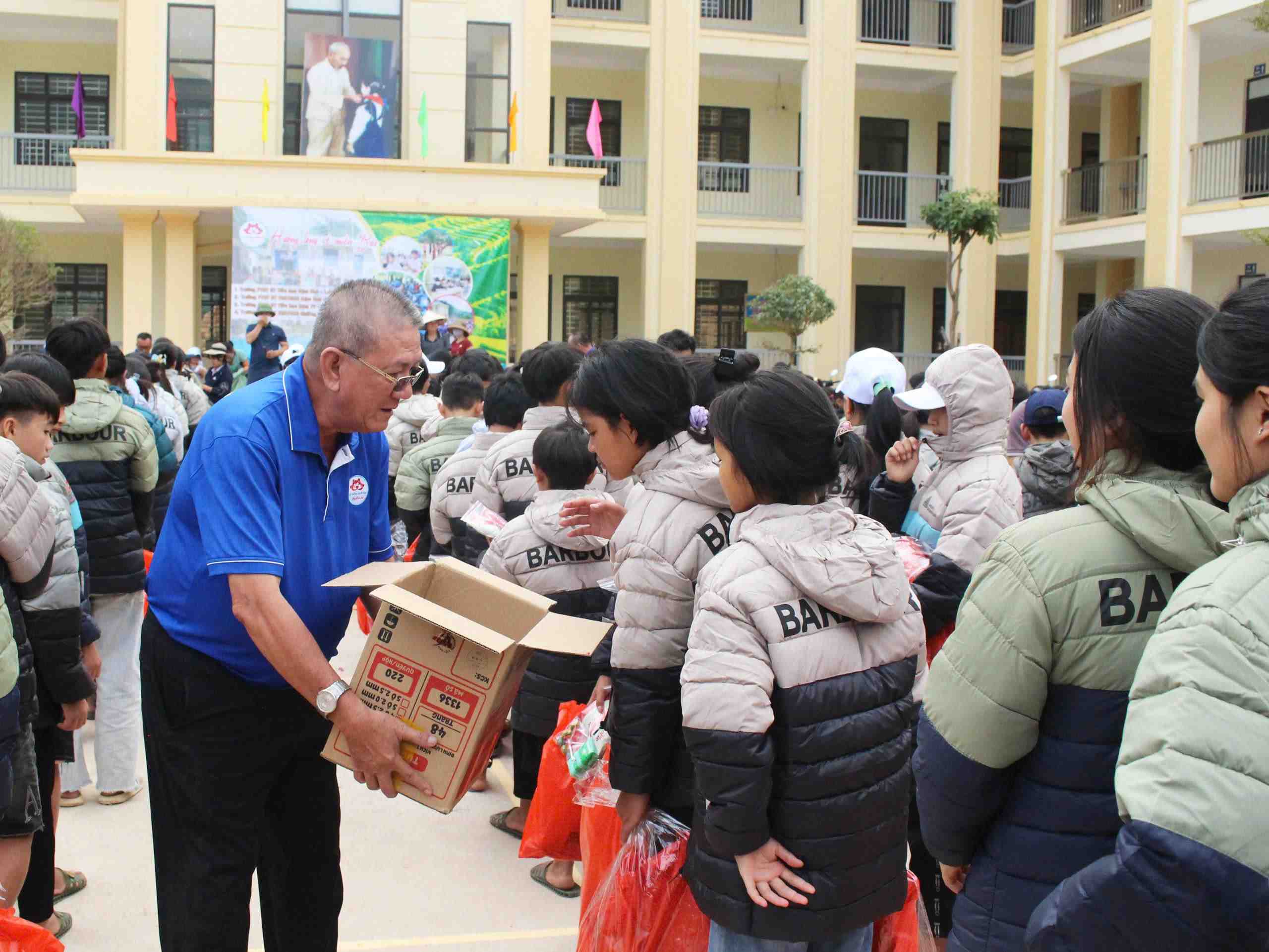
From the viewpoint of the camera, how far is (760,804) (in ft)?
7.90

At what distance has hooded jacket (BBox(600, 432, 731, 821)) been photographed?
2842 mm

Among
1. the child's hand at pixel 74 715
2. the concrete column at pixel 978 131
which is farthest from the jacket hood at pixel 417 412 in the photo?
the concrete column at pixel 978 131

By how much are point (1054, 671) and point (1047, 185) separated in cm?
2347

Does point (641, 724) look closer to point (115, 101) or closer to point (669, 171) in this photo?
point (669, 171)

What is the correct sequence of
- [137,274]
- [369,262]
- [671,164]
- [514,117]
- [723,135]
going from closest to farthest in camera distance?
[369,262]
[137,274]
[514,117]
[671,164]
[723,135]

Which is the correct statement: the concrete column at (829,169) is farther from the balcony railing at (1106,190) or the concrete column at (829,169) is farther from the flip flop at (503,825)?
the flip flop at (503,825)

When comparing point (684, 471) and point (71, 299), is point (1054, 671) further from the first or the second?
point (71, 299)

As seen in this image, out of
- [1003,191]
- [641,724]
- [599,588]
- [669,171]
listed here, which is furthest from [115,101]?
[641,724]

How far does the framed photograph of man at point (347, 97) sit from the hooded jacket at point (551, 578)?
17194 mm

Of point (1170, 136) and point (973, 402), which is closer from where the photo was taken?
point (973, 402)

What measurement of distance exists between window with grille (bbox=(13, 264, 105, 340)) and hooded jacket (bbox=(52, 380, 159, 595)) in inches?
792

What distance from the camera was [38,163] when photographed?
2342 cm

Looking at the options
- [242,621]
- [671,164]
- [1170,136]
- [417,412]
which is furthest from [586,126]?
[242,621]

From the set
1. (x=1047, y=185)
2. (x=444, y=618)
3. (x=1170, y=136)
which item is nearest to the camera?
(x=444, y=618)
